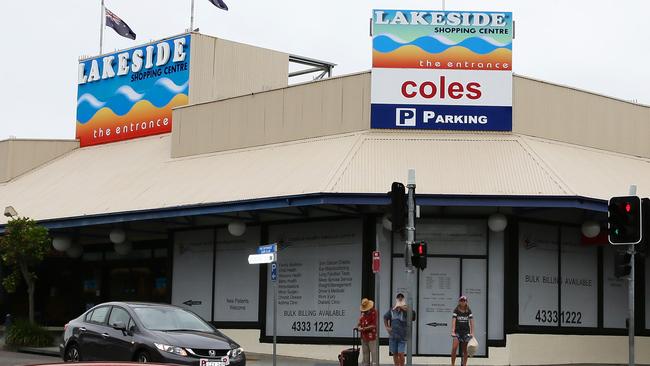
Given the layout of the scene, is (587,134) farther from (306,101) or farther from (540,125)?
(306,101)

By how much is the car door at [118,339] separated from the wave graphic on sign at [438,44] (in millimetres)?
11512

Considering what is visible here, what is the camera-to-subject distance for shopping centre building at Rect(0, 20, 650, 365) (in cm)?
2627

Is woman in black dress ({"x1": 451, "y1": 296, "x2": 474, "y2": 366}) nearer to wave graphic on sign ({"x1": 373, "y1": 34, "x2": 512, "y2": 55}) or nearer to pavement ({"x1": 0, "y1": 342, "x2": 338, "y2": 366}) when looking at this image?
pavement ({"x1": 0, "y1": 342, "x2": 338, "y2": 366})

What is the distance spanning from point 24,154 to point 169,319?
21.5 meters

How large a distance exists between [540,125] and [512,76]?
4.97 ft

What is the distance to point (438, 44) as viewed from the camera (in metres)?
28.0

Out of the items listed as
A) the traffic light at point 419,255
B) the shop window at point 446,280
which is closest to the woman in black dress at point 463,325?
the shop window at point 446,280

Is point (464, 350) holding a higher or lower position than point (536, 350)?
higher

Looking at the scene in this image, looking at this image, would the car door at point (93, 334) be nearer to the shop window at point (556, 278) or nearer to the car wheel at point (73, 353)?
the car wheel at point (73, 353)

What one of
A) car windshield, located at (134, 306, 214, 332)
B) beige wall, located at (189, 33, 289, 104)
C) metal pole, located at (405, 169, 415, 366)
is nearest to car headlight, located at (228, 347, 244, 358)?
car windshield, located at (134, 306, 214, 332)

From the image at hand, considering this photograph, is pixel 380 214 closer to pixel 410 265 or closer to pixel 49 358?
pixel 410 265

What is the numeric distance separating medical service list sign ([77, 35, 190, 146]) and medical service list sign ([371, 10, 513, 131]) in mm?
10013

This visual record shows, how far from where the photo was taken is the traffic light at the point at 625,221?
1728cm

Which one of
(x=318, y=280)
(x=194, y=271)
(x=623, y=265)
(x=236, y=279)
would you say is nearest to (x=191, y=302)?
(x=194, y=271)
